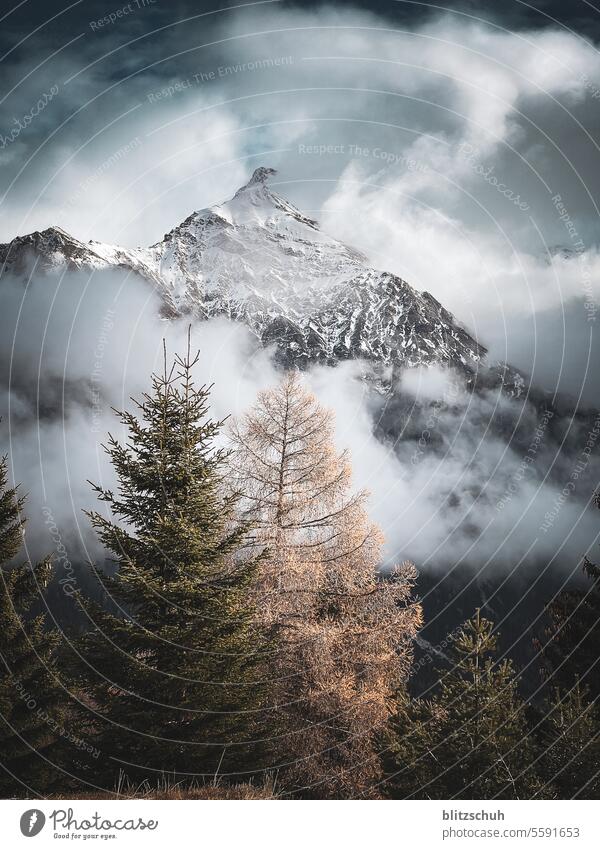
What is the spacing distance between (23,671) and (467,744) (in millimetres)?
12786

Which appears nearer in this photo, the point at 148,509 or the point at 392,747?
the point at 392,747

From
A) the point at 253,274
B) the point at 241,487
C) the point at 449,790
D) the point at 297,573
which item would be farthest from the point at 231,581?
the point at 253,274

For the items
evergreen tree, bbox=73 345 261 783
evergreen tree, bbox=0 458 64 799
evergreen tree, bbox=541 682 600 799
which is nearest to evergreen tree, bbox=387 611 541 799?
evergreen tree, bbox=541 682 600 799

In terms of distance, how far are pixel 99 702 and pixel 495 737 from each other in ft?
22.6

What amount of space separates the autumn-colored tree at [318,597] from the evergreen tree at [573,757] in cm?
410

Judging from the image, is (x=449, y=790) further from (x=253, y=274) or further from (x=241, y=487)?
(x=253, y=274)

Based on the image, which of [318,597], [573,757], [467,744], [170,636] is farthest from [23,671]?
[573,757]

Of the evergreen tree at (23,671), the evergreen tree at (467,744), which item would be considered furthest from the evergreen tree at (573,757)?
the evergreen tree at (23,671)

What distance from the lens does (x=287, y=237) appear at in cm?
19888

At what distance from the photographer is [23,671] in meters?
15.3

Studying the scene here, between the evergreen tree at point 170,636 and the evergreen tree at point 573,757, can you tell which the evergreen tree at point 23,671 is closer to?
the evergreen tree at point 170,636

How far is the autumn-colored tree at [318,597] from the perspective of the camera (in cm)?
1225

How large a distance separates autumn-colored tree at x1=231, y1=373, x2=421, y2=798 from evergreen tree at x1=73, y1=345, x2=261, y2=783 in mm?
1592
